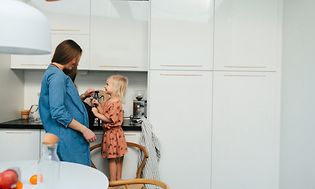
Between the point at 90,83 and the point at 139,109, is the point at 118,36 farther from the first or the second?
the point at 139,109

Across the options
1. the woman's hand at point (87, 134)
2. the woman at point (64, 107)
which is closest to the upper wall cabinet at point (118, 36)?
the woman at point (64, 107)

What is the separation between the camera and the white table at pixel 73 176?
116 cm

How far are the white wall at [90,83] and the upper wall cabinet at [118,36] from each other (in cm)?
26

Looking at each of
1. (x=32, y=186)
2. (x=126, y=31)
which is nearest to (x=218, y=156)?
(x=126, y=31)

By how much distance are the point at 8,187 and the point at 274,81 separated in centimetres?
218

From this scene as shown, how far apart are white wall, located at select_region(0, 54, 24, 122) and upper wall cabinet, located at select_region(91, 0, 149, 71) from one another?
78cm

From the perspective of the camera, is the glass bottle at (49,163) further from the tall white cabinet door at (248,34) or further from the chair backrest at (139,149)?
the tall white cabinet door at (248,34)

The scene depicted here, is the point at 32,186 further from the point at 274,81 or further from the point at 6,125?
the point at 274,81

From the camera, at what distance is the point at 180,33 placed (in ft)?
8.00

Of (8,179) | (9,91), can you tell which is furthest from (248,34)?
(9,91)

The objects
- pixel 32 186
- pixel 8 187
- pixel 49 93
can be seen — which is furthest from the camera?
pixel 49 93

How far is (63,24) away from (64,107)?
1.27 metres

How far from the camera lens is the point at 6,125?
2.42m

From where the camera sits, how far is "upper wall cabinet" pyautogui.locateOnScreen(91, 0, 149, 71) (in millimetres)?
2756
